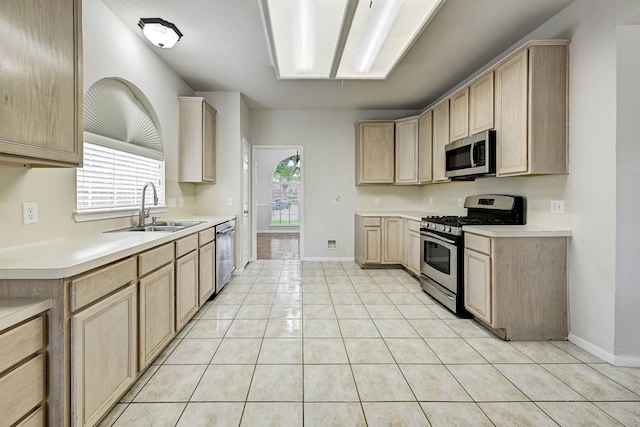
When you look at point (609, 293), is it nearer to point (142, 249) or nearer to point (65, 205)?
point (142, 249)

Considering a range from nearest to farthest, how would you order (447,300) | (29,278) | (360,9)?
(29,278)
(360,9)
(447,300)

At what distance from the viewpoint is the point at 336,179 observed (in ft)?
18.5

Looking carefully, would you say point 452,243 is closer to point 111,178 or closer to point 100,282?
point 100,282

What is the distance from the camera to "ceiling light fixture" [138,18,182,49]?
261cm

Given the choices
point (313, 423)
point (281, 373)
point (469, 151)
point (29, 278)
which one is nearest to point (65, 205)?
point (29, 278)

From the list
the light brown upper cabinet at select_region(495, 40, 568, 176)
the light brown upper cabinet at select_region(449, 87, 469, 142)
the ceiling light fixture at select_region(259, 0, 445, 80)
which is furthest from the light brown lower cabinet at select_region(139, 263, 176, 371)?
the light brown upper cabinet at select_region(449, 87, 469, 142)

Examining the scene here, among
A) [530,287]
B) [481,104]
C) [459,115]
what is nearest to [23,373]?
[530,287]

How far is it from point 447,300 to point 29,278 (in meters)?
3.19

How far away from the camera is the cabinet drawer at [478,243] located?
265 centimetres

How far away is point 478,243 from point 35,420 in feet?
9.82

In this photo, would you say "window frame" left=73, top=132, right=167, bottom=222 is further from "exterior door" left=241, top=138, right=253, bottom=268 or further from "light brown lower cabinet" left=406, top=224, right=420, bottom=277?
"light brown lower cabinet" left=406, top=224, right=420, bottom=277

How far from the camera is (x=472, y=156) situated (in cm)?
326

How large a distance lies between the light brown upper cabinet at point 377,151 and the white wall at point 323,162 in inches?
16.0

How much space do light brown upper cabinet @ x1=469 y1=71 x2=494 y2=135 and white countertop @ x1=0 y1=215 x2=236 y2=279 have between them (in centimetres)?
308
